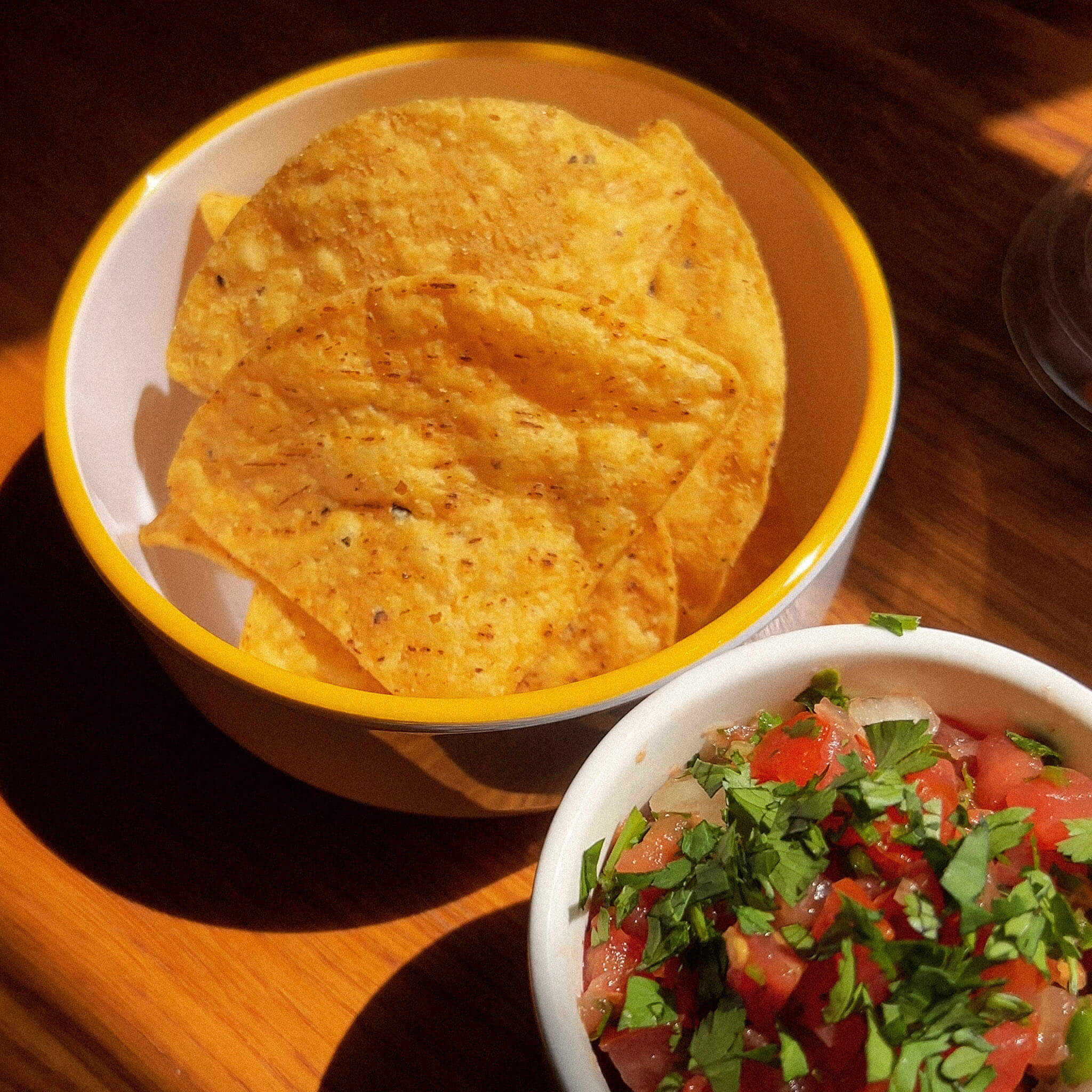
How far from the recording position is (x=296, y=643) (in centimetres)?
80

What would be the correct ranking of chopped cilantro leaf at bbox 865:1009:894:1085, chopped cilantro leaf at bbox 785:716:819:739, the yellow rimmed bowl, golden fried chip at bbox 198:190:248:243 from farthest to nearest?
1. golden fried chip at bbox 198:190:248:243
2. the yellow rimmed bowl
3. chopped cilantro leaf at bbox 785:716:819:739
4. chopped cilantro leaf at bbox 865:1009:894:1085

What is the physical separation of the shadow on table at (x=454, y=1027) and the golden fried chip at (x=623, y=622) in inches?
7.4

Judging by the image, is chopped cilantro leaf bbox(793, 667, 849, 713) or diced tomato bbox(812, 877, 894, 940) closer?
diced tomato bbox(812, 877, 894, 940)

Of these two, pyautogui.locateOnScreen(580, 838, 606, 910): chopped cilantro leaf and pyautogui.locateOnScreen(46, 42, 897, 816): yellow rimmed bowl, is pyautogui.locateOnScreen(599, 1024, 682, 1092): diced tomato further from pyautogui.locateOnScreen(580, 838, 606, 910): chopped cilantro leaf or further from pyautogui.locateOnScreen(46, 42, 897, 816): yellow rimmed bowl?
pyautogui.locateOnScreen(46, 42, 897, 816): yellow rimmed bowl

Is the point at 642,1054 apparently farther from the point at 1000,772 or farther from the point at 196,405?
the point at 196,405

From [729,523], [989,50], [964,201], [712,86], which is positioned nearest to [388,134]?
[729,523]

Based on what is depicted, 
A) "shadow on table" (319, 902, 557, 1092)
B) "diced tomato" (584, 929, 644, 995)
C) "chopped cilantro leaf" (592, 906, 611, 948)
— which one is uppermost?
"chopped cilantro leaf" (592, 906, 611, 948)

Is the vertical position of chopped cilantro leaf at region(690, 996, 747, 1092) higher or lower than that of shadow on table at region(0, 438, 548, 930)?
higher

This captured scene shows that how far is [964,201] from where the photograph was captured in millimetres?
1146

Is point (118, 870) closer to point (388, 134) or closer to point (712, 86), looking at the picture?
point (388, 134)

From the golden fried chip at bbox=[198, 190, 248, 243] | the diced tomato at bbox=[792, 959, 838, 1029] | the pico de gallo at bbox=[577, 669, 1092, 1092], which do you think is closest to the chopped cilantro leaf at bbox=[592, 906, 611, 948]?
the pico de gallo at bbox=[577, 669, 1092, 1092]

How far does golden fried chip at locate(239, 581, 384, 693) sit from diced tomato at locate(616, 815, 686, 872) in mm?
279

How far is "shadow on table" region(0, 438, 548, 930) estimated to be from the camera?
78cm

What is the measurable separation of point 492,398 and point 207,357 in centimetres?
26
